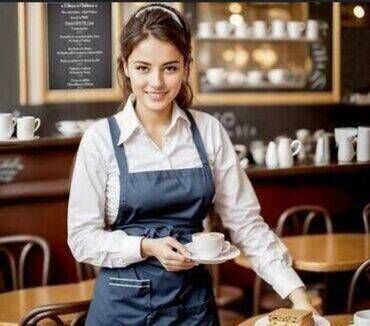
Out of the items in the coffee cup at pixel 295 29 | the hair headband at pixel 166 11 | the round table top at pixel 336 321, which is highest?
the coffee cup at pixel 295 29

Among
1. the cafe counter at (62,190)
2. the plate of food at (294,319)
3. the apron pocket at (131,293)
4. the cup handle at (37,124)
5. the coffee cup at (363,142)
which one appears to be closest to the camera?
the plate of food at (294,319)

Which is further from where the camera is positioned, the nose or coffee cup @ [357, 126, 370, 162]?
coffee cup @ [357, 126, 370, 162]

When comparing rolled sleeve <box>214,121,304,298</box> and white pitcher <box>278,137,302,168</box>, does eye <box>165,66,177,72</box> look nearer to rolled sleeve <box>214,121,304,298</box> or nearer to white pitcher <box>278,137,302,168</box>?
rolled sleeve <box>214,121,304,298</box>

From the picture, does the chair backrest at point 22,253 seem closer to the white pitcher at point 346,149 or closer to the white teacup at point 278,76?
the white pitcher at point 346,149

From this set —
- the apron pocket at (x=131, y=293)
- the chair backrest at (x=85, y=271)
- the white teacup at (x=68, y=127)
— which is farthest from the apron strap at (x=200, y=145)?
the chair backrest at (x=85, y=271)

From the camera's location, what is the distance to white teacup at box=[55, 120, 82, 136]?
79.6 inches

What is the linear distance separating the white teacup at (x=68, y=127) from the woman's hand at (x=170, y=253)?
27.5 inches

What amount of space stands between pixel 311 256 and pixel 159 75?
115 centimetres

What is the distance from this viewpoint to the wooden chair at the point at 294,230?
2559 mm

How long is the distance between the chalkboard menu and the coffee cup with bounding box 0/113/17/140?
0.11 metres

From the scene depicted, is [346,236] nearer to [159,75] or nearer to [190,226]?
[190,226]

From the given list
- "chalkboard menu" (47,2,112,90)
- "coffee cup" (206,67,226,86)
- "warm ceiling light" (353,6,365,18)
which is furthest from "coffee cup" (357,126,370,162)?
"coffee cup" (206,67,226,86)

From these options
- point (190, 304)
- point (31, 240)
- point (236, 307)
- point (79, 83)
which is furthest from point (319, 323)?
point (236, 307)

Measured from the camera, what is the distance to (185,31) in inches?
56.1
